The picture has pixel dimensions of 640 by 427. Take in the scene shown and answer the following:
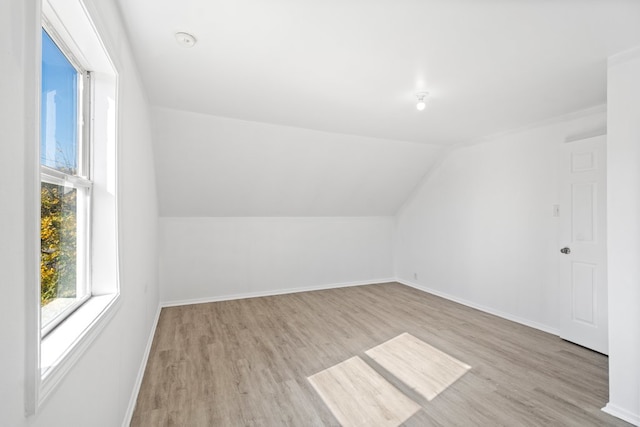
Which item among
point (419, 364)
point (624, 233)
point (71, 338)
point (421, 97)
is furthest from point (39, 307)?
point (624, 233)

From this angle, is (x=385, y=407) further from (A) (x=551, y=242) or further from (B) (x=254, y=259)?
(B) (x=254, y=259)

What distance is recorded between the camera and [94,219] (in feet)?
5.33

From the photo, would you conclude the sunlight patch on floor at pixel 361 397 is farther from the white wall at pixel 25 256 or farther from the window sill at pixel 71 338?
the window sill at pixel 71 338

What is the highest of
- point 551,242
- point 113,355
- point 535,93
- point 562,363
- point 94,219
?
point 535,93

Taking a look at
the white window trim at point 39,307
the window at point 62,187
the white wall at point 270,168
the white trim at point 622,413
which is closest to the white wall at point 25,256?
the white window trim at point 39,307

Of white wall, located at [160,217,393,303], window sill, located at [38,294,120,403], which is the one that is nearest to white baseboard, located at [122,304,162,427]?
window sill, located at [38,294,120,403]

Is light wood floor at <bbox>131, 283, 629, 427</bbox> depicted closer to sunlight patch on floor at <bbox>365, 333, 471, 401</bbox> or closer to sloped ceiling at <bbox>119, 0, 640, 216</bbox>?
sunlight patch on floor at <bbox>365, 333, 471, 401</bbox>

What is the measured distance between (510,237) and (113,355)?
4.29m

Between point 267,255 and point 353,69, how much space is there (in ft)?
11.3

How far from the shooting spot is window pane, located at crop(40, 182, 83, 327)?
1.19m

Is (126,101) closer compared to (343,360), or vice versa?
(126,101)

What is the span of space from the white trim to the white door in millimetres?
1088

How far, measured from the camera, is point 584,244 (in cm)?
311

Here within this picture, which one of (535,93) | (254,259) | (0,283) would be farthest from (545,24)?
(254,259)
